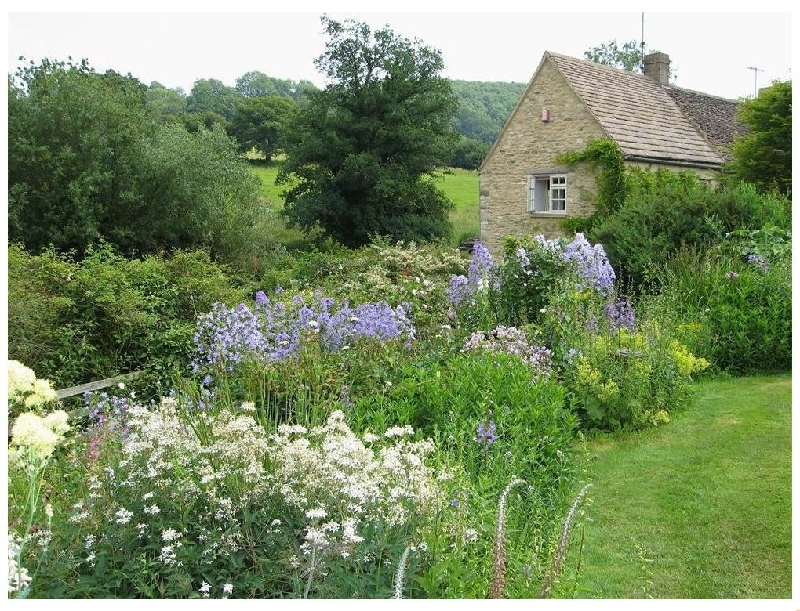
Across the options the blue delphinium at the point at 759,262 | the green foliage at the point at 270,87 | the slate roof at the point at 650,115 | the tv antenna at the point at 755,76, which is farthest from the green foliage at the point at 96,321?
the green foliage at the point at 270,87

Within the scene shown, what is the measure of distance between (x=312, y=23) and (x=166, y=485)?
2114cm

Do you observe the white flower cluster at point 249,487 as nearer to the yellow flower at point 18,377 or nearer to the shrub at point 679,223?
the yellow flower at point 18,377

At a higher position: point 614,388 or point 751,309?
point 751,309

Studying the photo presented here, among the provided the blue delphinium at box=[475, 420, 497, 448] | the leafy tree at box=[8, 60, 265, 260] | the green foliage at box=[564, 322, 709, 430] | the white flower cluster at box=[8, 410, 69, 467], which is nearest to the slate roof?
the leafy tree at box=[8, 60, 265, 260]

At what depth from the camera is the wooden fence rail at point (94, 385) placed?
22.7 ft

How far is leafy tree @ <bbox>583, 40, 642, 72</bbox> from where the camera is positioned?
125 feet

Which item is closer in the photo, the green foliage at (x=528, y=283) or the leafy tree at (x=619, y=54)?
the green foliage at (x=528, y=283)

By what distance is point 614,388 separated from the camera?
6473 mm

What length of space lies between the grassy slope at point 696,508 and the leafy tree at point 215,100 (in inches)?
784

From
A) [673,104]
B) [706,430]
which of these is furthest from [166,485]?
[673,104]

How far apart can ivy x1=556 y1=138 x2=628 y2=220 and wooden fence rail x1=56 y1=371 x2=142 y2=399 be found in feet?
39.8

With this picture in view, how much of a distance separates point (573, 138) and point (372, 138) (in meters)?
7.62

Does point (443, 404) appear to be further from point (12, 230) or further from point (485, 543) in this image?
point (12, 230)

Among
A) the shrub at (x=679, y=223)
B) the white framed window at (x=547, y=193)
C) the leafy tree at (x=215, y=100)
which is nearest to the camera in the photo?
the shrub at (x=679, y=223)
